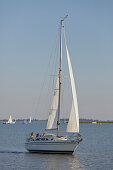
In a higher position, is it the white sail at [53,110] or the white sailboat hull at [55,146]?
the white sail at [53,110]

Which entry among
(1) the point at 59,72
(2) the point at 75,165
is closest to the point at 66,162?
(2) the point at 75,165

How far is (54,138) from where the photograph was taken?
40.0 m

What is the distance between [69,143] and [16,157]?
20.2 feet

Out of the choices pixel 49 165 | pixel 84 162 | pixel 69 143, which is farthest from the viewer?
pixel 69 143

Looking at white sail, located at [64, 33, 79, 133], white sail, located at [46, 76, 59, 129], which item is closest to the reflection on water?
white sail, located at [64, 33, 79, 133]

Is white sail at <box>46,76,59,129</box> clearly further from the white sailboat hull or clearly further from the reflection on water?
the reflection on water

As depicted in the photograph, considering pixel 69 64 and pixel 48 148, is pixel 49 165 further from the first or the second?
pixel 69 64

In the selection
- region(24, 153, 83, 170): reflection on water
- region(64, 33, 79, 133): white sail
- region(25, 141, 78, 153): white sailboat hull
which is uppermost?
region(64, 33, 79, 133): white sail

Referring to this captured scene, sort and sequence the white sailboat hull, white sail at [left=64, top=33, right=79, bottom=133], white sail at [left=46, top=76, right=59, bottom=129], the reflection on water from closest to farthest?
the reflection on water → the white sailboat hull → white sail at [left=64, top=33, right=79, bottom=133] → white sail at [left=46, top=76, right=59, bottom=129]

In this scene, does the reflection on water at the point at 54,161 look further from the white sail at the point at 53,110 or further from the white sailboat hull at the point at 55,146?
the white sail at the point at 53,110

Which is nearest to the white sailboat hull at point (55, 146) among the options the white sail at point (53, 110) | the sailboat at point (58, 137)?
the sailboat at point (58, 137)

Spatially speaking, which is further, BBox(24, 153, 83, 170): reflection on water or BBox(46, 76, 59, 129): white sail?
BBox(46, 76, 59, 129): white sail

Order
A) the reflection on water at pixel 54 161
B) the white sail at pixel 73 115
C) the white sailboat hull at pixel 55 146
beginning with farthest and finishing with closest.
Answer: the white sail at pixel 73 115
the white sailboat hull at pixel 55 146
the reflection on water at pixel 54 161

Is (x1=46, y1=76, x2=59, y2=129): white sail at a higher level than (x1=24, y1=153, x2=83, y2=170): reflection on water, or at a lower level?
higher
